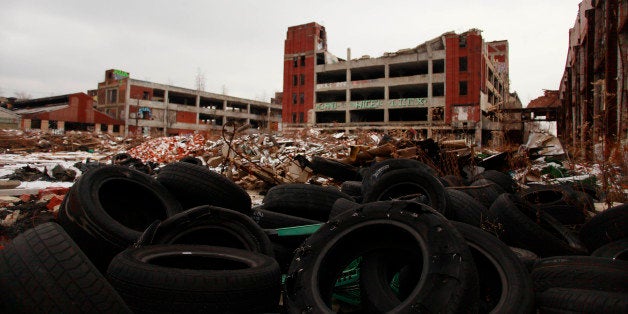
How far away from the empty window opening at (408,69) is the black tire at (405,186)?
4119cm

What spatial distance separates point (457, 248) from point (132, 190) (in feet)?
11.7

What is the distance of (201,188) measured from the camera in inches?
161

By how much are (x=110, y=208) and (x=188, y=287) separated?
2.43m

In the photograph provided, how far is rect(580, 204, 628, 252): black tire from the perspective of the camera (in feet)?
11.4

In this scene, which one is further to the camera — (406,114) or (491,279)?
(406,114)

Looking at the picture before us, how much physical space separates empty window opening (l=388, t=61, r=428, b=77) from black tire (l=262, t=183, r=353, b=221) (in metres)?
41.8

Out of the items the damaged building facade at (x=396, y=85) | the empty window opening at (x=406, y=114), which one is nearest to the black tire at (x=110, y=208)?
the damaged building facade at (x=396, y=85)

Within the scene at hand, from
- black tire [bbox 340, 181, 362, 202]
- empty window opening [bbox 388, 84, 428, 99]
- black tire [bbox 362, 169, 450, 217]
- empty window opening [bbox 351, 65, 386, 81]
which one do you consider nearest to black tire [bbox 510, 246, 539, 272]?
black tire [bbox 362, 169, 450, 217]

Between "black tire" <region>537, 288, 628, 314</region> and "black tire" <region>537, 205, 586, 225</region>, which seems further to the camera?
"black tire" <region>537, 205, 586, 225</region>

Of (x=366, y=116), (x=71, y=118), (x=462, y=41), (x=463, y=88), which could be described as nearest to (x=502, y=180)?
(x=463, y=88)

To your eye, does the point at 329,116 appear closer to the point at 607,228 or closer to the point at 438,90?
the point at 438,90

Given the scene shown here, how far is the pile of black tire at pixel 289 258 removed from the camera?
196cm

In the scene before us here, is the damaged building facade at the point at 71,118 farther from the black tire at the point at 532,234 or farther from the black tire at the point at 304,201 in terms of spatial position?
the black tire at the point at 532,234

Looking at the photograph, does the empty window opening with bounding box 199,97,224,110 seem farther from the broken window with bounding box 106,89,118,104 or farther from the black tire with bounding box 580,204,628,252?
the black tire with bounding box 580,204,628,252
